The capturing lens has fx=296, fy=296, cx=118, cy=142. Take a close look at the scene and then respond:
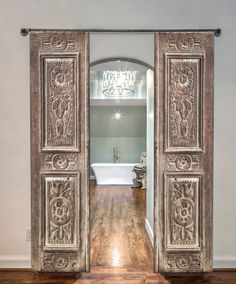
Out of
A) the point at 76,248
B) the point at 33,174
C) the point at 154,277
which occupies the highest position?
the point at 33,174

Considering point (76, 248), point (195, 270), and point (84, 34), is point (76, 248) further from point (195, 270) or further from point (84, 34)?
point (84, 34)

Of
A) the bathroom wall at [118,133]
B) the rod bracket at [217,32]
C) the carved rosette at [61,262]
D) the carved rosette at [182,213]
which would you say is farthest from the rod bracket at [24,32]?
the bathroom wall at [118,133]

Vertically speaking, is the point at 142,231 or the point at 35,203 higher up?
the point at 35,203

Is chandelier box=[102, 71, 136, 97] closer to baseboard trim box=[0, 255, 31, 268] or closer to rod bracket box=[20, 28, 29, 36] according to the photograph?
rod bracket box=[20, 28, 29, 36]

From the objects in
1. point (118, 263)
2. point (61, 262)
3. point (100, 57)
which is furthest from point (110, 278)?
point (100, 57)

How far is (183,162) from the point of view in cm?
318

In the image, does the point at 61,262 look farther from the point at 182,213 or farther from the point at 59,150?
the point at 182,213

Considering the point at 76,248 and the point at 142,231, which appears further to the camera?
the point at 142,231

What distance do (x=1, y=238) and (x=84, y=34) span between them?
2.36 m

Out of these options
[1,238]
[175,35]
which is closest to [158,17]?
[175,35]

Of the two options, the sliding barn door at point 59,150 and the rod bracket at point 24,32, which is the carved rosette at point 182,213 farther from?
the rod bracket at point 24,32

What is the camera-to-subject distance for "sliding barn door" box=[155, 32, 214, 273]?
312cm

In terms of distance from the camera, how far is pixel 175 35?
312cm

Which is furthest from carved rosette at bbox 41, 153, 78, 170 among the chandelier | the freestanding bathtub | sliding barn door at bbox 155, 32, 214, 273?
the freestanding bathtub
